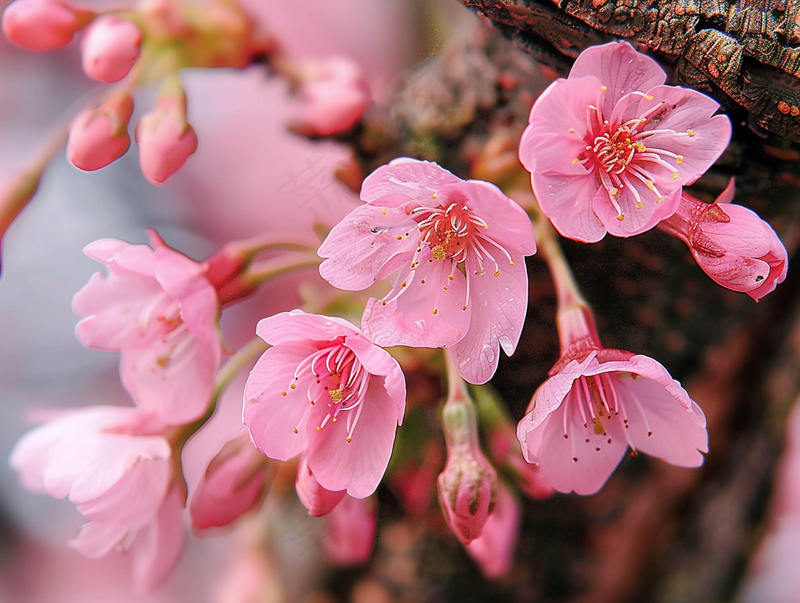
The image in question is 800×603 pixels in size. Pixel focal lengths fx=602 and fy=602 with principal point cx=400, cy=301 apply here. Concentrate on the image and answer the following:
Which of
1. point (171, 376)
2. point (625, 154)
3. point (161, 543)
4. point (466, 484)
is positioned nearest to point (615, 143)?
point (625, 154)

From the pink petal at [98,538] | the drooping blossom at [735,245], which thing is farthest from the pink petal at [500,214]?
the pink petal at [98,538]

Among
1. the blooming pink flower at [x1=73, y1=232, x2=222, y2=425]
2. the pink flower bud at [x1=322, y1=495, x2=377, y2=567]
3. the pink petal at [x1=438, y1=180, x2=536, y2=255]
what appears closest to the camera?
the pink petal at [x1=438, y1=180, x2=536, y2=255]

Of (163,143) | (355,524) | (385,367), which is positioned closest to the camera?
(385,367)

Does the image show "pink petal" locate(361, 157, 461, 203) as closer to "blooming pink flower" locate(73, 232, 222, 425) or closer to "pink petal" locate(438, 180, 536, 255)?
"pink petal" locate(438, 180, 536, 255)

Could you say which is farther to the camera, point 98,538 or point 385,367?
point 98,538

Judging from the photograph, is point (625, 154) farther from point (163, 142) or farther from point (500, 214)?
point (163, 142)

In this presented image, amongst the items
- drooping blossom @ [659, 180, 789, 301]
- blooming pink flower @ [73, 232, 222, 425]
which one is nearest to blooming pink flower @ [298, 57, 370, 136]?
blooming pink flower @ [73, 232, 222, 425]
